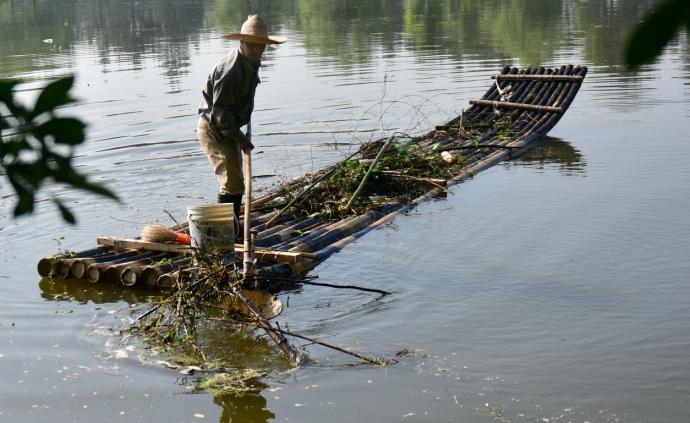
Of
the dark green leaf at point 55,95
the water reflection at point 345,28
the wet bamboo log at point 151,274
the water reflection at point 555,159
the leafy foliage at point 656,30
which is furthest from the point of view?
the water reflection at point 345,28

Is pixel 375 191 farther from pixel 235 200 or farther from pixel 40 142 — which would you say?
pixel 40 142

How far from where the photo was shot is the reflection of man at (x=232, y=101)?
7.05m

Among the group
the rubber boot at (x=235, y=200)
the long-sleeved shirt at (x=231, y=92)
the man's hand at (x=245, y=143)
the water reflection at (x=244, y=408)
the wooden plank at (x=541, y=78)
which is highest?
the long-sleeved shirt at (x=231, y=92)

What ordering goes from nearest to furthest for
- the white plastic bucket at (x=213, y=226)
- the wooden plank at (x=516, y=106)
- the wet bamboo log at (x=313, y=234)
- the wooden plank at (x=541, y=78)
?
the white plastic bucket at (x=213, y=226) → the wet bamboo log at (x=313, y=234) → the wooden plank at (x=516, y=106) → the wooden plank at (x=541, y=78)

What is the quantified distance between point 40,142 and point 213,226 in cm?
504

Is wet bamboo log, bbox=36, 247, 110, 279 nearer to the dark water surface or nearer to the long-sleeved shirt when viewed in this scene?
the dark water surface

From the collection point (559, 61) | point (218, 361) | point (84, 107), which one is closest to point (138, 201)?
point (218, 361)

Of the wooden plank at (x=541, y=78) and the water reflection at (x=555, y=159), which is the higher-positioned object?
the wooden plank at (x=541, y=78)

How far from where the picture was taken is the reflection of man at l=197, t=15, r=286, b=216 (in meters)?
7.05

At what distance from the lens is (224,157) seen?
7.45 metres

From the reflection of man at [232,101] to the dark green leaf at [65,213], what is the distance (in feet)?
17.9

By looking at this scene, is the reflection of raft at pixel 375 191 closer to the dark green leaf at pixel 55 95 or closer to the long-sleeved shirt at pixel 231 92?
the long-sleeved shirt at pixel 231 92

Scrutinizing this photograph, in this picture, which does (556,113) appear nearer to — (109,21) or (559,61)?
(559,61)

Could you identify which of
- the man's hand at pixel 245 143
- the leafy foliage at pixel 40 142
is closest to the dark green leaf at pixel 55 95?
the leafy foliage at pixel 40 142
